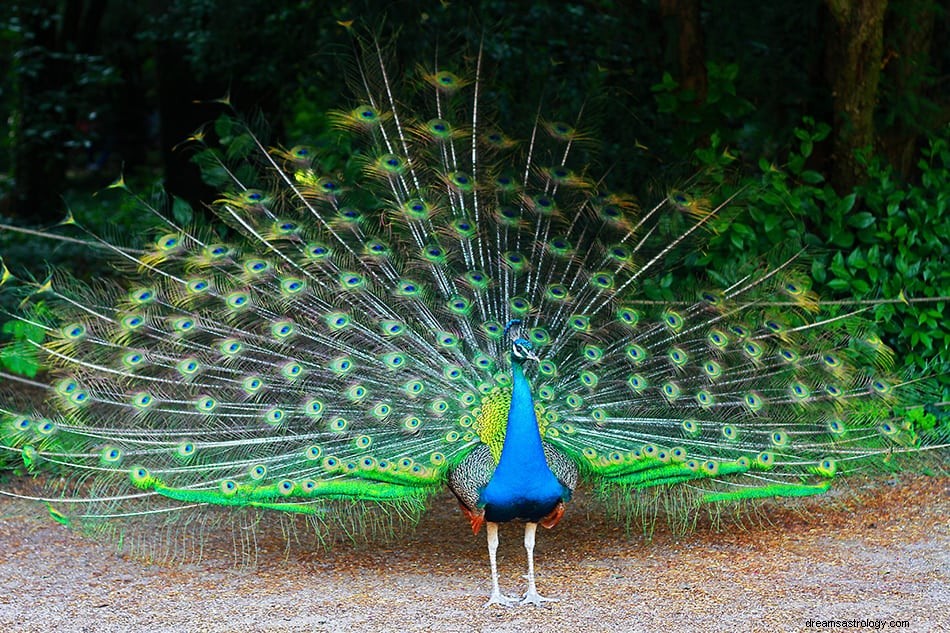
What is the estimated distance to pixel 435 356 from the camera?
5594mm

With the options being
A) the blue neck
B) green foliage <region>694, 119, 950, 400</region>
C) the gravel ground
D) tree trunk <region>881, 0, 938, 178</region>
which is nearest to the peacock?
the blue neck

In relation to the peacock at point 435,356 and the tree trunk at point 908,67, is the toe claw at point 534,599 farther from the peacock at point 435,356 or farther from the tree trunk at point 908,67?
the tree trunk at point 908,67

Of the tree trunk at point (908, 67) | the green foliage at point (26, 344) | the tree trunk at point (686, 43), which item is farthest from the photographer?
the tree trunk at point (686, 43)

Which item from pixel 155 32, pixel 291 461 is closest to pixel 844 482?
pixel 291 461

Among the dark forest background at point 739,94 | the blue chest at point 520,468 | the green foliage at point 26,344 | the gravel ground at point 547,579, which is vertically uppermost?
the dark forest background at point 739,94

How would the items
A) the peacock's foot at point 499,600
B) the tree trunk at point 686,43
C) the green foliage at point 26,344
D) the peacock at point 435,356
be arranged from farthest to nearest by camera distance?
the tree trunk at point 686,43, the green foliage at point 26,344, the peacock at point 435,356, the peacock's foot at point 499,600

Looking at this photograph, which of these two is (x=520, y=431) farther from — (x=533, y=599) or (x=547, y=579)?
(x=547, y=579)

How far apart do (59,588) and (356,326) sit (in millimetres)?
1919

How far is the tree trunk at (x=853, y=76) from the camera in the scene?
752cm

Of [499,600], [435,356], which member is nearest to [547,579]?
[499,600]

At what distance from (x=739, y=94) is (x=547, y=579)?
4.50 meters

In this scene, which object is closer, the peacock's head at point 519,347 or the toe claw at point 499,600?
the peacock's head at point 519,347

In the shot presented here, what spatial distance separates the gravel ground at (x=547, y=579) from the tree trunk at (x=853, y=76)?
98.4 inches

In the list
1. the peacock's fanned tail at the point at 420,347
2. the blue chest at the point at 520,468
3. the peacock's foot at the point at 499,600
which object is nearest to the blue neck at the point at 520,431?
the blue chest at the point at 520,468
